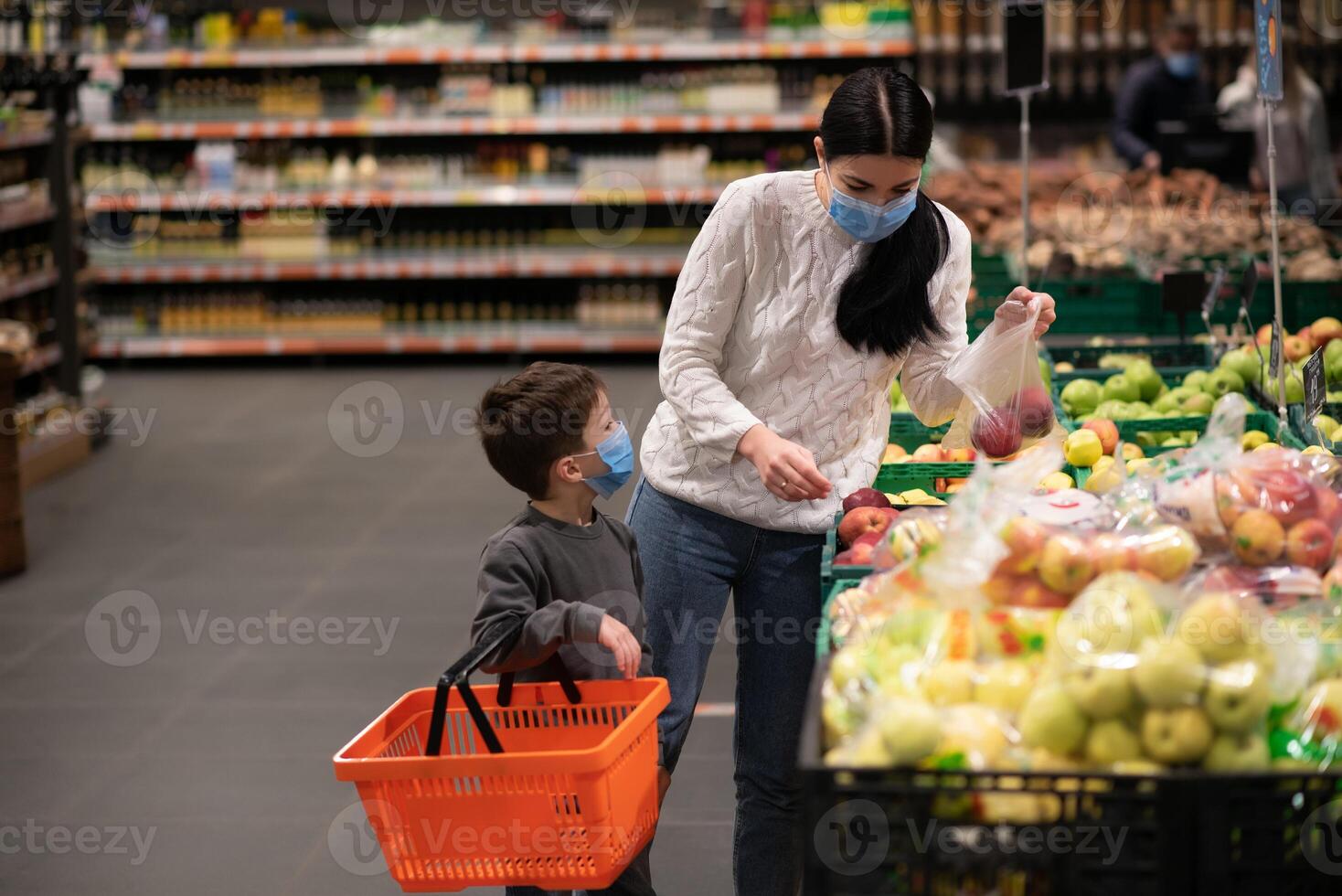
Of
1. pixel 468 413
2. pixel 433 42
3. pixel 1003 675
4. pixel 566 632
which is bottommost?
pixel 468 413

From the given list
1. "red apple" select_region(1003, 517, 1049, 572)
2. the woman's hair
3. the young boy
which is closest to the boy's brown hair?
the young boy

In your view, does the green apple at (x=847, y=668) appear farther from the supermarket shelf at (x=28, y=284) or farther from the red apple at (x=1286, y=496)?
the supermarket shelf at (x=28, y=284)

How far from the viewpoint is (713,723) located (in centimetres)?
405

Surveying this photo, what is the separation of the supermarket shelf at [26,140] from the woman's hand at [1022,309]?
556 cm

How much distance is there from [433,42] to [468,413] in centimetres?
271

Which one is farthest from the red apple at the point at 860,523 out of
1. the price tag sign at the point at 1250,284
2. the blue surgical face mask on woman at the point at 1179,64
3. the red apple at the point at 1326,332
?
the blue surgical face mask on woman at the point at 1179,64

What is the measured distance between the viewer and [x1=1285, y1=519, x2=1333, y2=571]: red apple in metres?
1.79

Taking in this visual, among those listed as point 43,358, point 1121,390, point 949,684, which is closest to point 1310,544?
point 949,684

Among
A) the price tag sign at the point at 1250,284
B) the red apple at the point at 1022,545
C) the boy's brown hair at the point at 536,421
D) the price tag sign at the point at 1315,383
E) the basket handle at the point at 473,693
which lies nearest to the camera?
the red apple at the point at 1022,545

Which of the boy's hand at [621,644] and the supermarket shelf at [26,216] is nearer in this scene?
the boy's hand at [621,644]

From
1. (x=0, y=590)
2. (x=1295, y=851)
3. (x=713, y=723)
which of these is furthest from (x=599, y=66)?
(x=1295, y=851)

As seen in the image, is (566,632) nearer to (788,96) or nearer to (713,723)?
(713,723)

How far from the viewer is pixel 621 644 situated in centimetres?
208

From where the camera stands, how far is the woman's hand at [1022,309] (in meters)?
2.39
